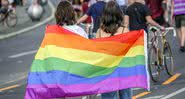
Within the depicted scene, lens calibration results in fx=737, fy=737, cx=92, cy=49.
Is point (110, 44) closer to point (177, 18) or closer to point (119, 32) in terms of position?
point (119, 32)

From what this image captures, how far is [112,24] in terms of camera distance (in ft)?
29.9

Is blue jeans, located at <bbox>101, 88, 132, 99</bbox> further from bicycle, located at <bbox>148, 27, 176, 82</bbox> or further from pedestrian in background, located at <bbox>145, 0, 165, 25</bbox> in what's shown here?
pedestrian in background, located at <bbox>145, 0, 165, 25</bbox>

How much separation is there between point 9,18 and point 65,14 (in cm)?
2120

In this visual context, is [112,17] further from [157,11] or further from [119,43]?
[157,11]

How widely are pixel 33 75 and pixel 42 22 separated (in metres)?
23.8

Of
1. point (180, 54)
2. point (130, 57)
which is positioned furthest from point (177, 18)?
point (130, 57)

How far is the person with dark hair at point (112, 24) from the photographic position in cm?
904

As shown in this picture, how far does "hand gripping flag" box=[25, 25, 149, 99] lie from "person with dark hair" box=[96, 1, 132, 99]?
0.09 meters

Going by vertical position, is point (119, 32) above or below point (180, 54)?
above

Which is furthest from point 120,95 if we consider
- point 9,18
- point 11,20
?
point 11,20

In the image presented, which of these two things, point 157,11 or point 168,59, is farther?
point 157,11

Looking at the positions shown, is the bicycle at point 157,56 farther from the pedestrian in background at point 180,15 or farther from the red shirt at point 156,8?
the red shirt at point 156,8

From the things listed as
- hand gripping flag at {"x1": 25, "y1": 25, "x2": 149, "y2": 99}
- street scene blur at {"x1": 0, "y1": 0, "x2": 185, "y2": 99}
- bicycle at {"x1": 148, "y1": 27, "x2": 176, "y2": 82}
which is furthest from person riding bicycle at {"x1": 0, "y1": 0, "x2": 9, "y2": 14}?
hand gripping flag at {"x1": 25, "y1": 25, "x2": 149, "y2": 99}

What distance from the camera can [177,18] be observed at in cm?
1831
